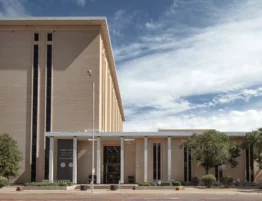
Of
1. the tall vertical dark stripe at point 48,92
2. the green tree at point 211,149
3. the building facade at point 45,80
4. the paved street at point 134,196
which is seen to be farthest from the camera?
the building facade at point 45,80

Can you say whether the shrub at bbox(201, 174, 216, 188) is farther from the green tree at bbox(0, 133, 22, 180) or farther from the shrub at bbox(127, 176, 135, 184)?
the green tree at bbox(0, 133, 22, 180)

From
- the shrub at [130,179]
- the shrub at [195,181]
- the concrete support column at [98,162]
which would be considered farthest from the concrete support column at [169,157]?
the concrete support column at [98,162]

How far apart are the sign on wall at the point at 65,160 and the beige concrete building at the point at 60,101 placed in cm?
147

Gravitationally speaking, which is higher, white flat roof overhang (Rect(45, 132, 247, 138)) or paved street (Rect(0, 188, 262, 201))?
white flat roof overhang (Rect(45, 132, 247, 138))

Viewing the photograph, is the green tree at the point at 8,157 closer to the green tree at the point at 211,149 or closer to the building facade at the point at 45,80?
the building facade at the point at 45,80

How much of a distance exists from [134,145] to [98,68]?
12760 mm

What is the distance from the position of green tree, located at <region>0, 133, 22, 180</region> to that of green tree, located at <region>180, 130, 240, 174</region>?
22.8 meters

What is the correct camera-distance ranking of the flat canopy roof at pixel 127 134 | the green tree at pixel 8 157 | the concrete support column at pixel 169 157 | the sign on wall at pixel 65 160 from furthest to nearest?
the sign on wall at pixel 65 160, the flat canopy roof at pixel 127 134, the concrete support column at pixel 169 157, the green tree at pixel 8 157

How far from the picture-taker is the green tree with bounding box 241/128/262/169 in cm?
5522

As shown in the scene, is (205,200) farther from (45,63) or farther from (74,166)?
(45,63)

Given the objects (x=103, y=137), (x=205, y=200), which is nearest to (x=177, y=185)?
(x=103, y=137)

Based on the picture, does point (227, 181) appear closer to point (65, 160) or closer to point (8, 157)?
point (65, 160)

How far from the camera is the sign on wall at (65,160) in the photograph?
59906 mm

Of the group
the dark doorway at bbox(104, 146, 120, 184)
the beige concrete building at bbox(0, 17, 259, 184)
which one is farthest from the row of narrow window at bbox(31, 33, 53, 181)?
the dark doorway at bbox(104, 146, 120, 184)
